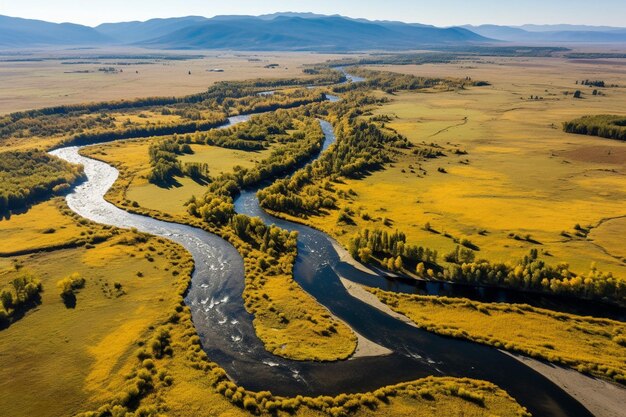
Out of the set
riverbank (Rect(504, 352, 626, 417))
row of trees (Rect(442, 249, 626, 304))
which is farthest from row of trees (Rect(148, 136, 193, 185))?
riverbank (Rect(504, 352, 626, 417))

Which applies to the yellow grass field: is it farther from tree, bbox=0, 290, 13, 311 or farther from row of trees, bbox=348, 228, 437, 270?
row of trees, bbox=348, 228, 437, 270

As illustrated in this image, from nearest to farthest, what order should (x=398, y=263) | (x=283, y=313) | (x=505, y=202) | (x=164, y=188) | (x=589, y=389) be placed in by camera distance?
1. (x=589, y=389)
2. (x=283, y=313)
3. (x=398, y=263)
4. (x=505, y=202)
5. (x=164, y=188)

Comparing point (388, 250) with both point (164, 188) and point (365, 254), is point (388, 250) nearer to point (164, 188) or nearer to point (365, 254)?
point (365, 254)

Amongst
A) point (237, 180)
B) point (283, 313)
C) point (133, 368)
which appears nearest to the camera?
point (133, 368)

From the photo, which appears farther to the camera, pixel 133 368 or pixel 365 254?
pixel 365 254

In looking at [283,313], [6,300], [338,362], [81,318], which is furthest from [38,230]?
[338,362]

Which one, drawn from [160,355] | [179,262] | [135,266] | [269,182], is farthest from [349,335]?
[269,182]

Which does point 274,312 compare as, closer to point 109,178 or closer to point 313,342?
point 313,342

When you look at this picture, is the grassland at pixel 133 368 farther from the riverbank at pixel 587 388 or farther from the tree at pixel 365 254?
the tree at pixel 365 254
